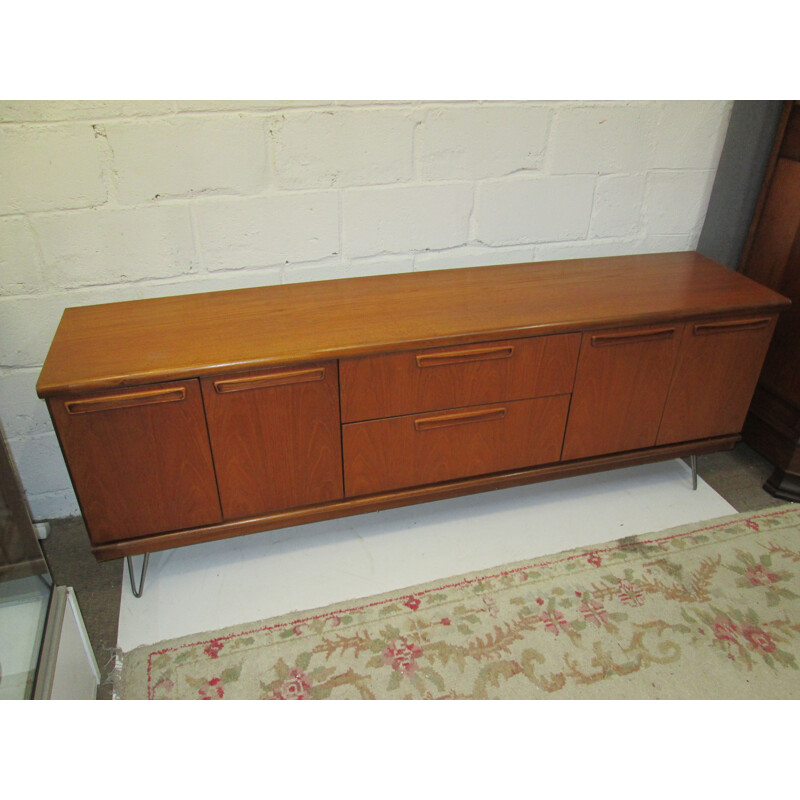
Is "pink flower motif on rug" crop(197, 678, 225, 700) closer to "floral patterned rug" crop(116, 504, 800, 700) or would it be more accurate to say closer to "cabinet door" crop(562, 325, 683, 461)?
"floral patterned rug" crop(116, 504, 800, 700)

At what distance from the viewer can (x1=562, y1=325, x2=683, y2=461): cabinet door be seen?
1.88m

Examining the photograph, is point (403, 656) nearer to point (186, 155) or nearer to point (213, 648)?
point (213, 648)

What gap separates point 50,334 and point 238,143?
758 millimetres

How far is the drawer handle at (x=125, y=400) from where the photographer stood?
1496mm

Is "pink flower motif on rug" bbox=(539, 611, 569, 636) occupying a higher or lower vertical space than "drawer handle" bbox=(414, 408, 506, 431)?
lower

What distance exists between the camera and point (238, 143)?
1768mm

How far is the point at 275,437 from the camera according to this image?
66.9 inches

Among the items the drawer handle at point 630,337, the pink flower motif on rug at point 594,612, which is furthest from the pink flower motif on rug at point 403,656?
the drawer handle at point 630,337

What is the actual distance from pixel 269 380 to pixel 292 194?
1.99ft

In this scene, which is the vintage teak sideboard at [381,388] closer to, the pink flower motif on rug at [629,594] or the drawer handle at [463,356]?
the drawer handle at [463,356]

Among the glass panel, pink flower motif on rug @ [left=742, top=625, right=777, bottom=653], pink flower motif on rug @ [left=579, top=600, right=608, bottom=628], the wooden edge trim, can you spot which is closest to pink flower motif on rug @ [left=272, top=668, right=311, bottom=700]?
the wooden edge trim

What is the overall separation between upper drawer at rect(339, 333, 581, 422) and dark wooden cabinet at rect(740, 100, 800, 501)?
0.92m
